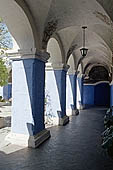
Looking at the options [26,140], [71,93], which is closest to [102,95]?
[71,93]

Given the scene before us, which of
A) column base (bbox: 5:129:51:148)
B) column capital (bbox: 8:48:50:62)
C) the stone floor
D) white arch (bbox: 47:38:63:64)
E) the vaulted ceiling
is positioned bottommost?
the stone floor

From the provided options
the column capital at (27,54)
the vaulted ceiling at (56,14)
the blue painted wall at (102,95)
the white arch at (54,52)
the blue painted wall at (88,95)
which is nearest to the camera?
the vaulted ceiling at (56,14)

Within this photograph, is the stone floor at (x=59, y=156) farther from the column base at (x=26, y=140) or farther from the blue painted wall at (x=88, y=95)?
the blue painted wall at (x=88, y=95)

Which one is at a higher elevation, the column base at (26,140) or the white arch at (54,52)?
the white arch at (54,52)

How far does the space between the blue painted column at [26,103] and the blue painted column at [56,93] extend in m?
2.67

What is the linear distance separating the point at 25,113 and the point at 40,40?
215cm

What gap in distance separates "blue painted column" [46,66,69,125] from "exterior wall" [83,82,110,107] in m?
11.0

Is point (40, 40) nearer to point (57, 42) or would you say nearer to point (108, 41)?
point (57, 42)

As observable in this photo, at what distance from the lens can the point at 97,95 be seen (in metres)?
19.0

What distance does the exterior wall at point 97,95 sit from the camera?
736 inches

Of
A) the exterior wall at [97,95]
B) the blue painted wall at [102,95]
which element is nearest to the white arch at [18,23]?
the exterior wall at [97,95]

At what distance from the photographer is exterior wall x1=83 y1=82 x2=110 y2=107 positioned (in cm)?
1870

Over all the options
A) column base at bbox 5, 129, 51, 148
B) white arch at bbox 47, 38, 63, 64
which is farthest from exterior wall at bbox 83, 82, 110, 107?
column base at bbox 5, 129, 51, 148

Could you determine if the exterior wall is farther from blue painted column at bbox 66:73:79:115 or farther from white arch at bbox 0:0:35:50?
white arch at bbox 0:0:35:50
